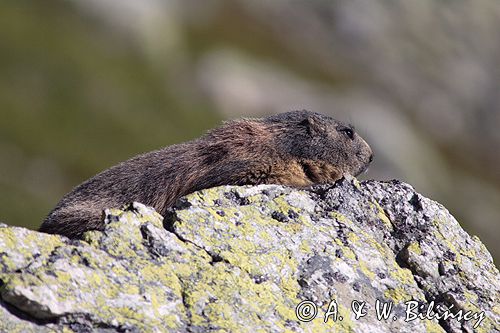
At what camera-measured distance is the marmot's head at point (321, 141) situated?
604 inches

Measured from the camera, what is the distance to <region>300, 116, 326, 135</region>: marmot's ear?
15735 mm

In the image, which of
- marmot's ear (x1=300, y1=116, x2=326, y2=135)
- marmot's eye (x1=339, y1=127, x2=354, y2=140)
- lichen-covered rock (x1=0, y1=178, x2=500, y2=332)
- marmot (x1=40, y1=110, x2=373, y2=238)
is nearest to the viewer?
lichen-covered rock (x1=0, y1=178, x2=500, y2=332)

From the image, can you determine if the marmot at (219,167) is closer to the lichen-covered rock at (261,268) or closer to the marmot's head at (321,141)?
the marmot's head at (321,141)

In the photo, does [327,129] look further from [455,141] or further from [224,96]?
[455,141]

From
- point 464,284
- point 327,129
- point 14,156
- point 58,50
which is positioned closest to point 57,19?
point 58,50

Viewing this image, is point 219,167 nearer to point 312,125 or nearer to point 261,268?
point 312,125

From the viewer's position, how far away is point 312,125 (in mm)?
15789

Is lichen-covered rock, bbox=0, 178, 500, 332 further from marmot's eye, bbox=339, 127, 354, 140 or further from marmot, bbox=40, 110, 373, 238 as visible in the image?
marmot's eye, bbox=339, 127, 354, 140

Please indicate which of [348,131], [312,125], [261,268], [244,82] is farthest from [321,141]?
[244,82]

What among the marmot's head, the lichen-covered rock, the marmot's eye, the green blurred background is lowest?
the lichen-covered rock

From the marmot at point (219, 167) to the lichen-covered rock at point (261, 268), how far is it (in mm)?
1815

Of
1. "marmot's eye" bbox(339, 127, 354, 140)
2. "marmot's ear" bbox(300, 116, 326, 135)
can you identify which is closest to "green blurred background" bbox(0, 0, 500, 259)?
"marmot's eye" bbox(339, 127, 354, 140)

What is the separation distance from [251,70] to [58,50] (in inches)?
970

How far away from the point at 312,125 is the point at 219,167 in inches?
96.4
